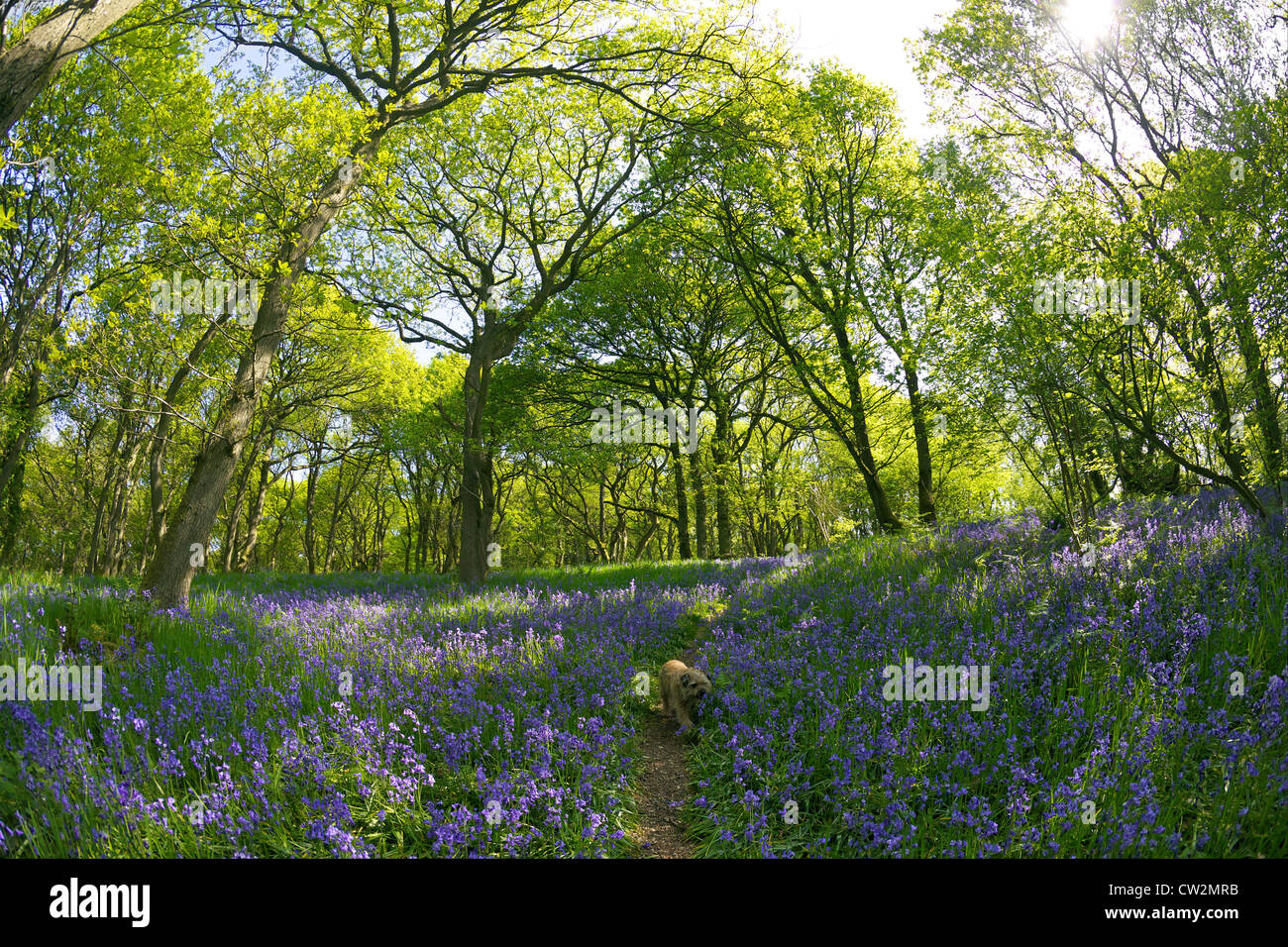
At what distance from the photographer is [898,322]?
16.9 m

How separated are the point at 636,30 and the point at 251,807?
12.1m

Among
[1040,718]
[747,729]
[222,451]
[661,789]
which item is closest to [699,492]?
[222,451]

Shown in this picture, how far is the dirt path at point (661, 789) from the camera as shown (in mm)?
3605

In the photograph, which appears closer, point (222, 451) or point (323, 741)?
point (323, 741)

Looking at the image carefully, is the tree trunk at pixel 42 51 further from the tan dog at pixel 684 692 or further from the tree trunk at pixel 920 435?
the tree trunk at pixel 920 435

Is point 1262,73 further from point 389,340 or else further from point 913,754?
point 389,340

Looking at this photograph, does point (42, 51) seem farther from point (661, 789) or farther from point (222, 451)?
point (661, 789)

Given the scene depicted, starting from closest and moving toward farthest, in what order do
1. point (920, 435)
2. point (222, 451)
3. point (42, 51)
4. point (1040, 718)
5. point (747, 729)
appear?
1. point (1040, 718)
2. point (747, 729)
3. point (42, 51)
4. point (222, 451)
5. point (920, 435)

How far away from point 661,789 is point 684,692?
1152 mm

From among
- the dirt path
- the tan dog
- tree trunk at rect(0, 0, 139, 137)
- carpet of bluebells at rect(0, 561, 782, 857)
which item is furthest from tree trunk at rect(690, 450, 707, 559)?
tree trunk at rect(0, 0, 139, 137)

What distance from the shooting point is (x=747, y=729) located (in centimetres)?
438

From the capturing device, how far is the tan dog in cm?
530

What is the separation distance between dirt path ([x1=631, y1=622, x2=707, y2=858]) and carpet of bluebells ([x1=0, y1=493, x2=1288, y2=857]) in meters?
0.11
